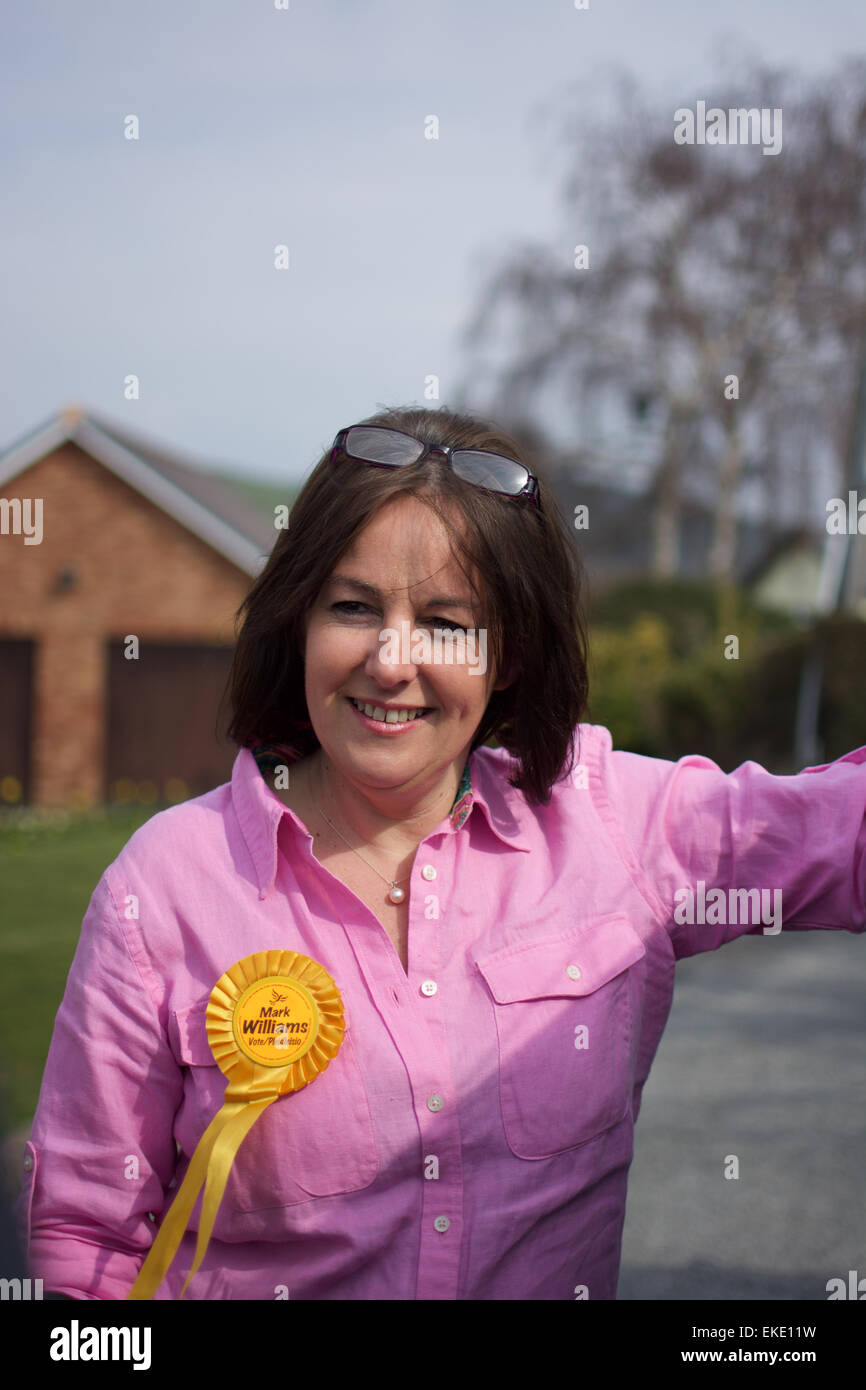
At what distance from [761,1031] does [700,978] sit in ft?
3.21

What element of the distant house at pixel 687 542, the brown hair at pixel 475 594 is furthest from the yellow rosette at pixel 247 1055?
the distant house at pixel 687 542

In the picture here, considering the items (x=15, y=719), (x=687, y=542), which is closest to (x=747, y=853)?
(x=15, y=719)

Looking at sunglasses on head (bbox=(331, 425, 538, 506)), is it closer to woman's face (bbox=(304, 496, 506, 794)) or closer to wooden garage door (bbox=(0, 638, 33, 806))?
woman's face (bbox=(304, 496, 506, 794))

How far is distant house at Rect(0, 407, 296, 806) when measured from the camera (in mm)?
18969

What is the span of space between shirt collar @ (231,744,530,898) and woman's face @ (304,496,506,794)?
123 mm

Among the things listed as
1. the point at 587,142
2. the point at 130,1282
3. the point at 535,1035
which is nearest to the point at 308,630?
the point at 535,1035

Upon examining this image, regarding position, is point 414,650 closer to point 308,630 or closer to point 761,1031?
point 308,630

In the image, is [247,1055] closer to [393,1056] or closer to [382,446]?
[393,1056]

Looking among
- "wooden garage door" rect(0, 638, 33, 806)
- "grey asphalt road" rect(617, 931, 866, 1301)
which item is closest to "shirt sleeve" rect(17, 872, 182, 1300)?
"grey asphalt road" rect(617, 931, 866, 1301)

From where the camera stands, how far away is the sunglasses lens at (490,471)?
1939 millimetres

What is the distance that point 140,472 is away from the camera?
62.2 ft

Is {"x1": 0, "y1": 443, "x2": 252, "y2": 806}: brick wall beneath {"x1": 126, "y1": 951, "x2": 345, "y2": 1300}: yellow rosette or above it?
beneath

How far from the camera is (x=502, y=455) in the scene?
2.00 m

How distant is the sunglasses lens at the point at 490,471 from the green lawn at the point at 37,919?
3.44ft
